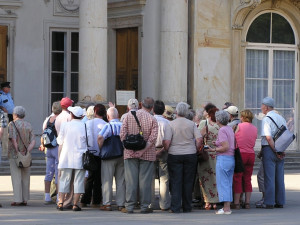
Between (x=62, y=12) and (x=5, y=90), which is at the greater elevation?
(x=62, y=12)

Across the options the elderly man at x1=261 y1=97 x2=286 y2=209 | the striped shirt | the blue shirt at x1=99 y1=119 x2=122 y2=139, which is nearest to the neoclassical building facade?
the elderly man at x1=261 y1=97 x2=286 y2=209

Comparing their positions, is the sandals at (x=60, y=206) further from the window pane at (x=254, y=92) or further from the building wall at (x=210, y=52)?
the window pane at (x=254, y=92)

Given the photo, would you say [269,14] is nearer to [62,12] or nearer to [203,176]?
[62,12]

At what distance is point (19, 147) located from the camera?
50.5 ft

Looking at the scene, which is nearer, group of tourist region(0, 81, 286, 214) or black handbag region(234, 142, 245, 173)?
group of tourist region(0, 81, 286, 214)

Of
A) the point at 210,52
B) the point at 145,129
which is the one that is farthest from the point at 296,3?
the point at 145,129

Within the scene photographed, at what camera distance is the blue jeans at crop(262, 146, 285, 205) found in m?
15.7

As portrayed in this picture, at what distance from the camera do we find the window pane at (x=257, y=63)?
78.1ft

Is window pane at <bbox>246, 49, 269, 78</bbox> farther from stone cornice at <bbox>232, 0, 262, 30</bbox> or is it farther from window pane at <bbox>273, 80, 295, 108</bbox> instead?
stone cornice at <bbox>232, 0, 262, 30</bbox>

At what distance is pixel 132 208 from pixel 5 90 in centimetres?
748

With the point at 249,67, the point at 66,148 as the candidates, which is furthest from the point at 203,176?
the point at 249,67

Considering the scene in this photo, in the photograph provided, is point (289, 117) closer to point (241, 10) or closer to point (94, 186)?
point (241, 10)

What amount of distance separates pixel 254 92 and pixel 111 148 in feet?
32.2

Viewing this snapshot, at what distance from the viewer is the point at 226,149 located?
574 inches
